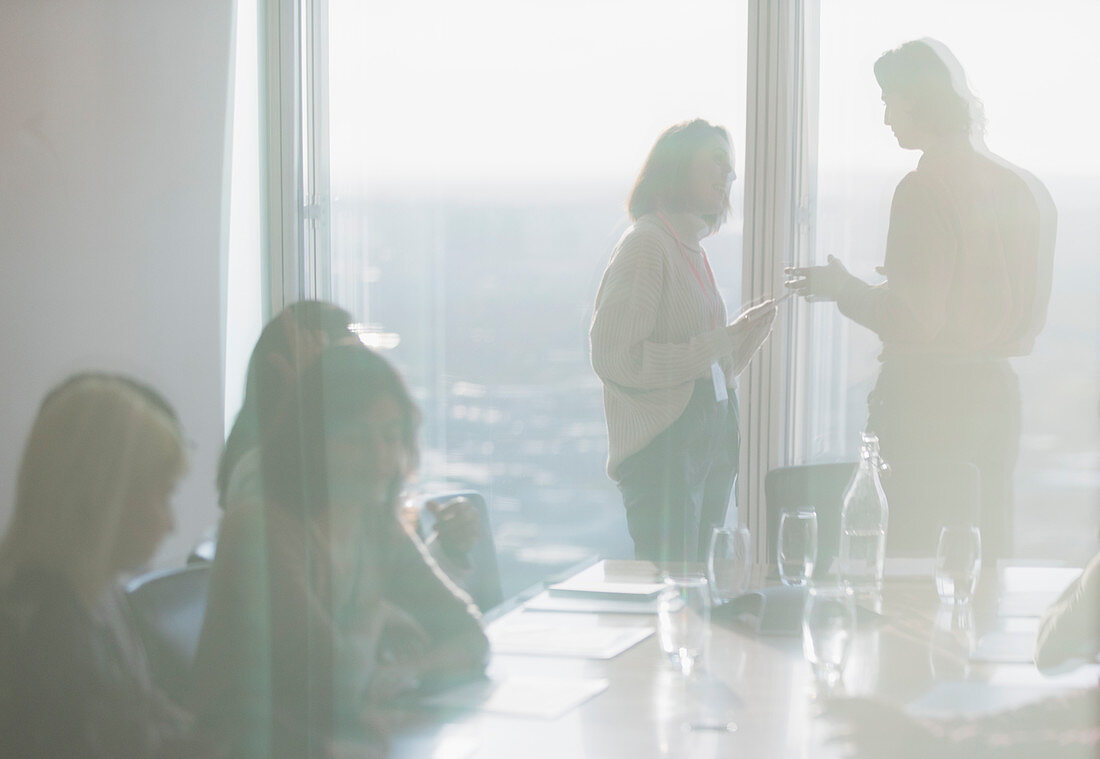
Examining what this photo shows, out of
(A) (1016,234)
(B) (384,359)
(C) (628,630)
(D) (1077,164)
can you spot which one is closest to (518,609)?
→ (C) (628,630)

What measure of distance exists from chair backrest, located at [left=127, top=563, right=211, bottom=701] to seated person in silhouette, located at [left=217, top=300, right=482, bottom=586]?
0.08 m

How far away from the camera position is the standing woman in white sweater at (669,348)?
1915 millimetres

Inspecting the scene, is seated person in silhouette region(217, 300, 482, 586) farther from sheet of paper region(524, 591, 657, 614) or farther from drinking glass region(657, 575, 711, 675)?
drinking glass region(657, 575, 711, 675)

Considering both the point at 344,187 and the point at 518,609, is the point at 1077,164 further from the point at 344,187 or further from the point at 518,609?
the point at 518,609

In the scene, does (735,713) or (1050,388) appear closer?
(735,713)

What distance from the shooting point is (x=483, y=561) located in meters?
1.63

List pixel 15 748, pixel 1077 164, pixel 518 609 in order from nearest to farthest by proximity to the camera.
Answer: pixel 15 748
pixel 518 609
pixel 1077 164

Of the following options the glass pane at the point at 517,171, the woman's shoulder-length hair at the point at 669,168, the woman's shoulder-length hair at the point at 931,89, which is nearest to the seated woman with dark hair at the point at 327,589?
the woman's shoulder-length hair at the point at 669,168

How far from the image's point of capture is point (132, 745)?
82 centimetres

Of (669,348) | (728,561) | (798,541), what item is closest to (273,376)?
(728,561)

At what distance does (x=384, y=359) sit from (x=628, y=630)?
420mm

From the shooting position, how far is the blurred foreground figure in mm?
1926

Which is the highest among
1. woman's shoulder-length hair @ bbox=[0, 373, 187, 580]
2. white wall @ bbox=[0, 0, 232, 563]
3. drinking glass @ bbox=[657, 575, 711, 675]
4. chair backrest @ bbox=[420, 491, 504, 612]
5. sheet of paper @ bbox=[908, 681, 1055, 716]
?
white wall @ bbox=[0, 0, 232, 563]

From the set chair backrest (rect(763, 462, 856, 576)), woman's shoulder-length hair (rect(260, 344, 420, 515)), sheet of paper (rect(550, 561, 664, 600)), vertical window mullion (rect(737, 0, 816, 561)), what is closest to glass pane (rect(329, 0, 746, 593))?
vertical window mullion (rect(737, 0, 816, 561))
